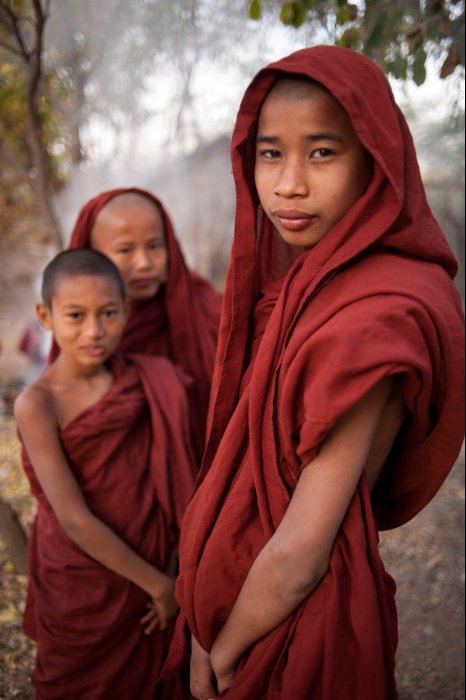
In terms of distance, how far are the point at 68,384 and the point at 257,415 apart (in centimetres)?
89

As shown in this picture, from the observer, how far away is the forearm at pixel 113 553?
166cm

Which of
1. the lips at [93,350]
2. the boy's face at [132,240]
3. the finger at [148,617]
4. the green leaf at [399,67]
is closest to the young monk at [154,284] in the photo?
the boy's face at [132,240]

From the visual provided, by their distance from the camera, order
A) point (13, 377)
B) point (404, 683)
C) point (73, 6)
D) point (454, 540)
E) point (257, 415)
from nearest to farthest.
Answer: point (257, 415)
point (404, 683)
point (454, 540)
point (73, 6)
point (13, 377)

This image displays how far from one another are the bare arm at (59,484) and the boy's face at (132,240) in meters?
0.74

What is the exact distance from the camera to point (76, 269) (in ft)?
5.83

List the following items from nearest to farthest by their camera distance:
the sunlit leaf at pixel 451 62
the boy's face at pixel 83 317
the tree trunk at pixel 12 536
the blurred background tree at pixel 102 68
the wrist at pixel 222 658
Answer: the wrist at pixel 222 658 < the boy's face at pixel 83 317 < the sunlit leaf at pixel 451 62 < the tree trunk at pixel 12 536 < the blurred background tree at pixel 102 68

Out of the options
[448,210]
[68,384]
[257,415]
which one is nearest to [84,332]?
[68,384]

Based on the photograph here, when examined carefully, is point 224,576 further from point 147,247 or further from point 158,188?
point 158,188

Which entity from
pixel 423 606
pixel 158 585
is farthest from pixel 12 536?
pixel 423 606

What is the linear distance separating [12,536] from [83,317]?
117 centimetres

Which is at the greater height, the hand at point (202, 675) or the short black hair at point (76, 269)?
the short black hair at point (76, 269)

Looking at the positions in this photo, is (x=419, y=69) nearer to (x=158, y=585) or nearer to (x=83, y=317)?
(x=83, y=317)

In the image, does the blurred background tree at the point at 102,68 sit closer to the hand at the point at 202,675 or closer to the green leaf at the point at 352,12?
the green leaf at the point at 352,12

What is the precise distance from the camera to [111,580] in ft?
5.82
